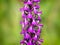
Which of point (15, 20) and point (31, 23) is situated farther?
point (15, 20)

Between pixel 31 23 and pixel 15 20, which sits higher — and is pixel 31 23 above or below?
above

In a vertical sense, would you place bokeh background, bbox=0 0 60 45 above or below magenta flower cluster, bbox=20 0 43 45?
below

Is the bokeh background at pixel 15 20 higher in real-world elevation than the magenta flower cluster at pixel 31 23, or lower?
lower

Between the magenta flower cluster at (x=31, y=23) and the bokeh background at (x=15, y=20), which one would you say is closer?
the magenta flower cluster at (x=31, y=23)

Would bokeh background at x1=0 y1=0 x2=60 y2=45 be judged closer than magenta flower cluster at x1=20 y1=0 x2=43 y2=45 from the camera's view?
No
